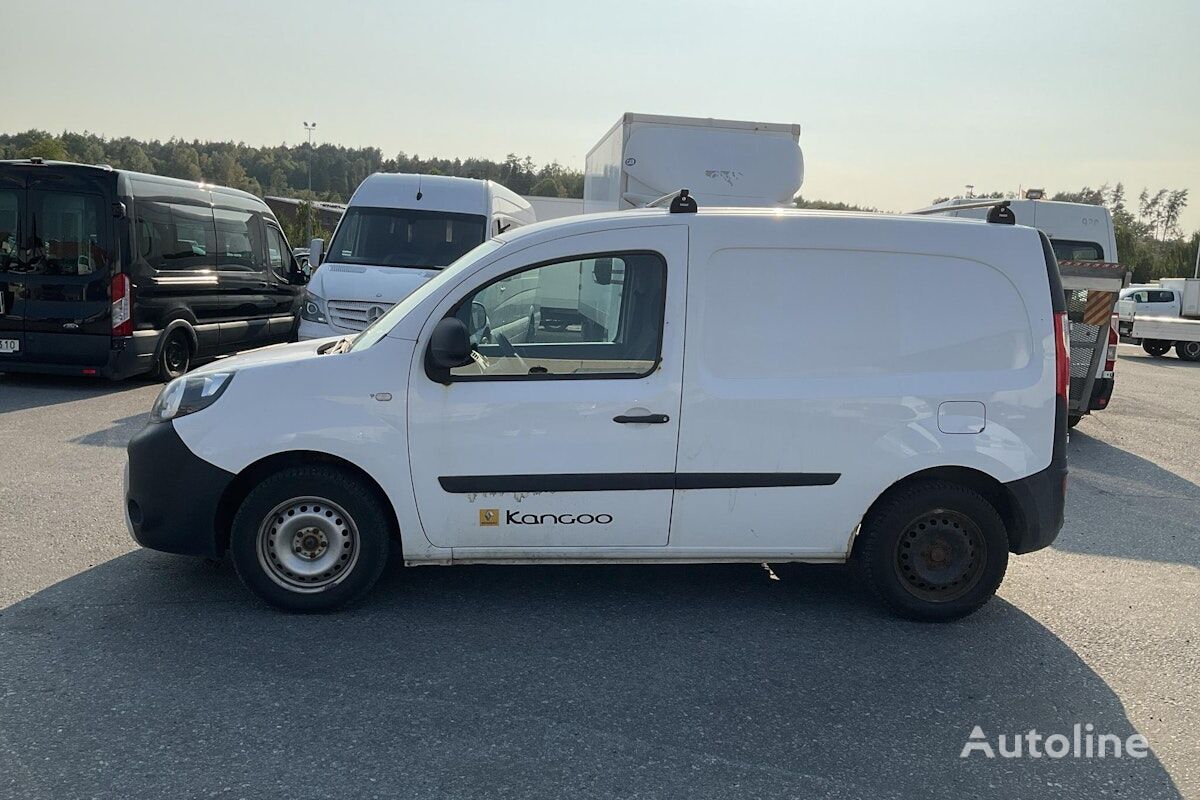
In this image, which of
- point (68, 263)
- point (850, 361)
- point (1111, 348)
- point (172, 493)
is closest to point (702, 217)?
point (850, 361)

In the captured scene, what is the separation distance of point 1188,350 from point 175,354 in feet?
73.7

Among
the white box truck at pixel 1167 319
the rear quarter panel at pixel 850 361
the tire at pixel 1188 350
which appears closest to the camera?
the rear quarter panel at pixel 850 361

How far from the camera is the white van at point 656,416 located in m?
4.45

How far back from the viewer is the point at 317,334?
10.5m

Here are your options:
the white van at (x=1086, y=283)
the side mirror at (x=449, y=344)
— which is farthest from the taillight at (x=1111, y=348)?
the side mirror at (x=449, y=344)

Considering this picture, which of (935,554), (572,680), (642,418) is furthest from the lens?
(935,554)

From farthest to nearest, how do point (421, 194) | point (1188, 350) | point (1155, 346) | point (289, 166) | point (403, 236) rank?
point (289, 166) → point (1155, 346) → point (1188, 350) → point (421, 194) → point (403, 236)

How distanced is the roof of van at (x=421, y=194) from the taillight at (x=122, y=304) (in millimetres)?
2661

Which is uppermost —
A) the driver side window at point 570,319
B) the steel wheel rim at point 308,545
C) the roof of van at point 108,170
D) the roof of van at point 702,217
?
the roof of van at point 108,170

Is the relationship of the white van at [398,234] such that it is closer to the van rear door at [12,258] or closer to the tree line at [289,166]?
the van rear door at [12,258]

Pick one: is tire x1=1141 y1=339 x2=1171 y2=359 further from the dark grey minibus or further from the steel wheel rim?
the steel wheel rim

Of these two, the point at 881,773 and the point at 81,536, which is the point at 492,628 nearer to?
the point at 881,773

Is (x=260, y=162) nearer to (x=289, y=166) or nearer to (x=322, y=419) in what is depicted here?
(x=289, y=166)

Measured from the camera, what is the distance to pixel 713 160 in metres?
10.6
